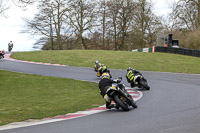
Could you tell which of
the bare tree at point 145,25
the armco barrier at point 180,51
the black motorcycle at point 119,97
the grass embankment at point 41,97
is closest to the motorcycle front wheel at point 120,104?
the black motorcycle at point 119,97

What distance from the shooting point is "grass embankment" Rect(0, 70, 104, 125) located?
8.73 meters

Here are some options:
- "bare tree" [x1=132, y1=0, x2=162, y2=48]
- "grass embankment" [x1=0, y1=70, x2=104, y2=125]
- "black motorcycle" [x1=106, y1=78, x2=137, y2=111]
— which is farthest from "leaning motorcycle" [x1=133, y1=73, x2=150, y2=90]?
"bare tree" [x1=132, y1=0, x2=162, y2=48]

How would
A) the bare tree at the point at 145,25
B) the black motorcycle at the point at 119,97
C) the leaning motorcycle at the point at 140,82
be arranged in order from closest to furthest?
the black motorcycle at the point at 119,97 < the leaning motorcycle at the point at 140,82 < the bare tree at the point at 145,25

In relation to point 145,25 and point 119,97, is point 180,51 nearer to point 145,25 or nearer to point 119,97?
point 145,25

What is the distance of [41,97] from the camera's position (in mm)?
12250

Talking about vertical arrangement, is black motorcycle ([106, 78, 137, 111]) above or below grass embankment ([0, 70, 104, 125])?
above

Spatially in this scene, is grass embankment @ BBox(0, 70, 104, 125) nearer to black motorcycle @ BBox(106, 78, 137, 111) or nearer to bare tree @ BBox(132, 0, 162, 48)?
black motorcycle @ BBox(106, 78, 137, 111)

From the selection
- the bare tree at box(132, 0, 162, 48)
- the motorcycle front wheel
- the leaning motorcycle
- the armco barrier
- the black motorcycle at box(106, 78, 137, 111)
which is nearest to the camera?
the motorcycle front wheel

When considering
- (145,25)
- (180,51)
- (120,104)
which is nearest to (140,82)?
(120,104)

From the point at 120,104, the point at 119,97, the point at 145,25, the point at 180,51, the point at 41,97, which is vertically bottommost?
the point at 41,97

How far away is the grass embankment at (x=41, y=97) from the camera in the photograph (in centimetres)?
873

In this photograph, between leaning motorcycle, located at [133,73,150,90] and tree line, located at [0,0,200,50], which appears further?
tree line, located at [0,0,200,50]

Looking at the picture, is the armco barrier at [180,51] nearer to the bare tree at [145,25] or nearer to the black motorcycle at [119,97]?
the bare tree at [145,25]

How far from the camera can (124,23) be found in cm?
5512
